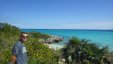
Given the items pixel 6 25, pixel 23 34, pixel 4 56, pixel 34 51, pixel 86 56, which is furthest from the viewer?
pixel 6 25

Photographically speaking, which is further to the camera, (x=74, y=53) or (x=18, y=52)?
(x=74, y=53)

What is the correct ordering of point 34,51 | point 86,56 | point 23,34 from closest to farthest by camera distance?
point 23,34
point 34,51
point 86,56

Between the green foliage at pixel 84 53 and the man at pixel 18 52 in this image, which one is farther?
the green foliage at pixel 84 53

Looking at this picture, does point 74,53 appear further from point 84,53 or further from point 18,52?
point 18,52

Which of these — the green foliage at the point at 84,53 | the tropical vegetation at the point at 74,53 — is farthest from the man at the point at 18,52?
the green foliage at the point at 84,53

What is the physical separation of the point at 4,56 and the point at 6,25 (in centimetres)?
2001

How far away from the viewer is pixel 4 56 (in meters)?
13.8

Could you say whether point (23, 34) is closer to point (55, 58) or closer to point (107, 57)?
point (55, 58)

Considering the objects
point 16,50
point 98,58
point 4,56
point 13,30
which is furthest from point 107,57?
point 13,30

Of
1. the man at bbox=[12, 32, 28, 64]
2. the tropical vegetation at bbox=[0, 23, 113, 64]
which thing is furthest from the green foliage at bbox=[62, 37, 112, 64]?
the man at bbox=[12, 32, 28, 64]

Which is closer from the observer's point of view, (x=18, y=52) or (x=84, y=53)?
(x=18, y=52)

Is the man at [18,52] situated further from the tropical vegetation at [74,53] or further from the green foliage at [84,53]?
the green foliage at [84,53]

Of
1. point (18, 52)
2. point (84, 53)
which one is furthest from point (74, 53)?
point (18, 52)

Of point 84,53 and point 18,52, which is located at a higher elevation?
point 18,52
